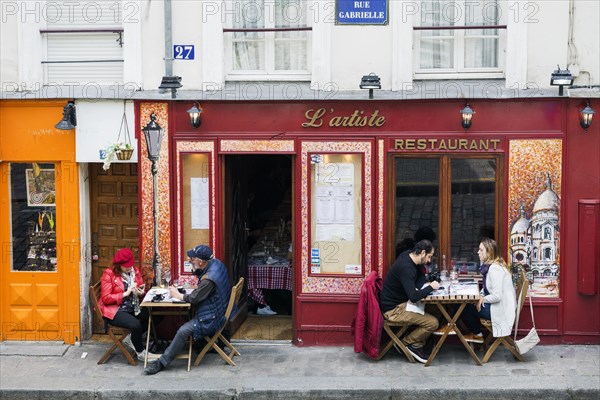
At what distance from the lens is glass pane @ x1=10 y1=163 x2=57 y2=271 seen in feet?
43.2

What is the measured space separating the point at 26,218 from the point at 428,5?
6115 mm

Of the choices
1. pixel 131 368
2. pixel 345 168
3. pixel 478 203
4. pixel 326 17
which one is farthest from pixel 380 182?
pixel 131 368

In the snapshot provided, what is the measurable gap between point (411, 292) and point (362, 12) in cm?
365

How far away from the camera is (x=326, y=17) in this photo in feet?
41.5

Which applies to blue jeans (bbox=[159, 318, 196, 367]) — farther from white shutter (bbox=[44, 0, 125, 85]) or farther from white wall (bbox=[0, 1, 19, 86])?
white wall (bbox=[0, 1, 19, 86])

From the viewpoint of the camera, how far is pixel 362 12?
1258 cm

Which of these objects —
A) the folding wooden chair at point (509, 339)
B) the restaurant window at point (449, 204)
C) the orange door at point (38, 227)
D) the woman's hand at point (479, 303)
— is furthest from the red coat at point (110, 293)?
the folding wooden chair at point (509, 339)

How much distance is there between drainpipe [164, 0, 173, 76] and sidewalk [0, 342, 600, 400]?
3.79m

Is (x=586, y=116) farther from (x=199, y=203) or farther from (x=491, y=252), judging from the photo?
(x=199, y=203)

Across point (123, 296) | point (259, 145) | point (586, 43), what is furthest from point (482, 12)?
point (123, 296)

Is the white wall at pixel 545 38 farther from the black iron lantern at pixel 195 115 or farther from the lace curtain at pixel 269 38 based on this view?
the black iron lantern at pixel 195 115

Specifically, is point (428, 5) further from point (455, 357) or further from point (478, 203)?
point (455, 357)

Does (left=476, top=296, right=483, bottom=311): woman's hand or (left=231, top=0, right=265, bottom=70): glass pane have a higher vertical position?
(left=231, top=0, right=265, bottom=70): glass pane

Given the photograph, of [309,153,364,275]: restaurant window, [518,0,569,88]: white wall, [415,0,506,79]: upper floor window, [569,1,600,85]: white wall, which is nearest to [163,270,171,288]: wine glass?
[309,153,364,275]: restaurant window
